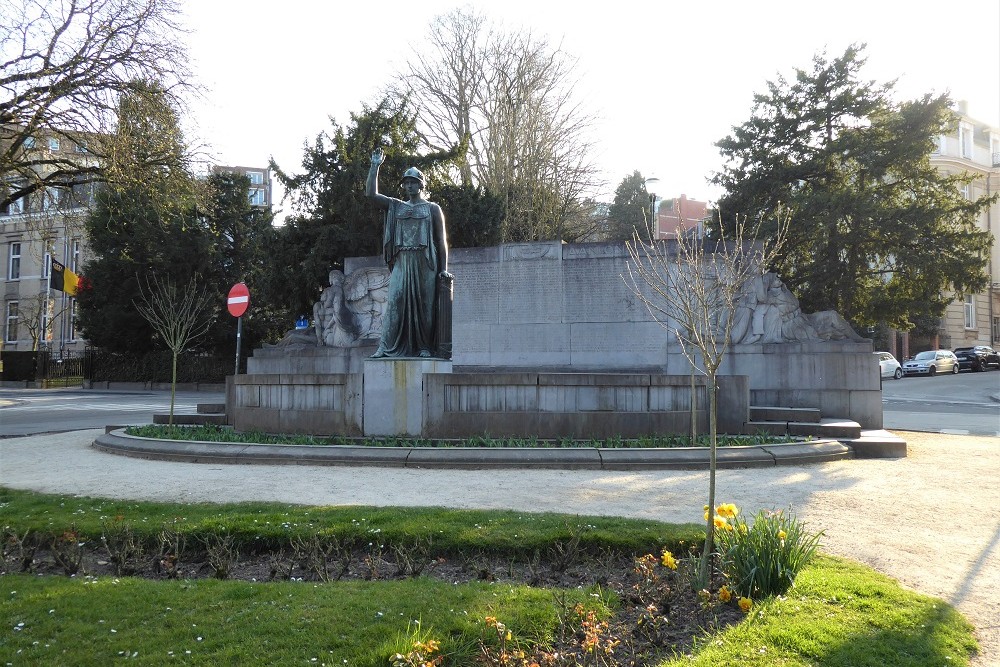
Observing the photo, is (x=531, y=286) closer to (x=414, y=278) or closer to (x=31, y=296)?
(x=414, y=278)

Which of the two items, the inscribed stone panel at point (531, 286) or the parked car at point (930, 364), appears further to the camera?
the parked car at point (930, 364)

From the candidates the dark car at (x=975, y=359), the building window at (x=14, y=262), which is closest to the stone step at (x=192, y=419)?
the dark car at (x=975, y=359)

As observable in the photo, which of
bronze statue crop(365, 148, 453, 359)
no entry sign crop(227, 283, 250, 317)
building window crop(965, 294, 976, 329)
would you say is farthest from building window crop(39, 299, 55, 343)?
building window crop(965, 294, 976, 329)

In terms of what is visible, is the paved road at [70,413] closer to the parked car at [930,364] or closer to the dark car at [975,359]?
the parked car at [930,364]

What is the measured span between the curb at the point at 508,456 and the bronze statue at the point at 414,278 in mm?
2184

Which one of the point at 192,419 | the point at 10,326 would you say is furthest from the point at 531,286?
the point at 10,326

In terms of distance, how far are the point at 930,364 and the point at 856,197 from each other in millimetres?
22313

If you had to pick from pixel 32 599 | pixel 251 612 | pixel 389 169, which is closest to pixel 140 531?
pixel 32 599

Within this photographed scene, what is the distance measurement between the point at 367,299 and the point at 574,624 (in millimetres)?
17016

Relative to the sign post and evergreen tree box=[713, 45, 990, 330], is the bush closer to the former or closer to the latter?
the sign post

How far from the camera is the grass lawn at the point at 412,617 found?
11.4 feet

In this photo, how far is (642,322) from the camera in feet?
55.9

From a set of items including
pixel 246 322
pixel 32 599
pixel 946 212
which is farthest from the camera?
pixel 246 322

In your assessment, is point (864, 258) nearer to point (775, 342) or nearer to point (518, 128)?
point (775, 342)
